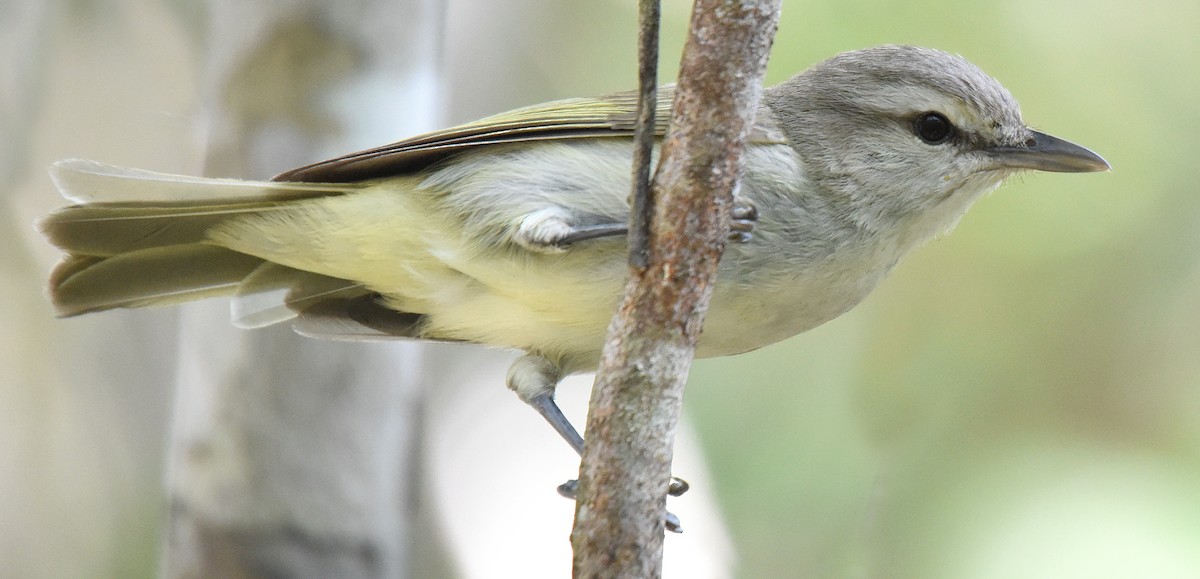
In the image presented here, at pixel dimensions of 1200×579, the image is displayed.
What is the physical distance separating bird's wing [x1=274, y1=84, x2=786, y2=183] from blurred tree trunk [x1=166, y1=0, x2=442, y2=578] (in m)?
0.33

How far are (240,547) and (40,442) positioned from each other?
2.37 meters

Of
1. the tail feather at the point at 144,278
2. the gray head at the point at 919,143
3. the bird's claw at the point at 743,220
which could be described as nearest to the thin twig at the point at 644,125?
the bird's claw at the point at 743,220

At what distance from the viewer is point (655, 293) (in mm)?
2029

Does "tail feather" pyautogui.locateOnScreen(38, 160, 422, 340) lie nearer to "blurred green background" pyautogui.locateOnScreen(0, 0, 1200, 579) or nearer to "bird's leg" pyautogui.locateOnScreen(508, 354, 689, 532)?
"bird's leg" pyautogui.locateOnScreen(508, 354, 689, 532)

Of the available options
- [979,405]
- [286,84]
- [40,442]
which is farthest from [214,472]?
[979,405]

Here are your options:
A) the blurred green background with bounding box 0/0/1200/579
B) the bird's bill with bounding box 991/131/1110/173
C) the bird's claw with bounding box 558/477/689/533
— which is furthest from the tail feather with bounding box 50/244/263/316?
the bird's bill with bounding box 991/131/1110/173

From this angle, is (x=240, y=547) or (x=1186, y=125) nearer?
(x=240, y=547)

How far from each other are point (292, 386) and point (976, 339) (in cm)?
294

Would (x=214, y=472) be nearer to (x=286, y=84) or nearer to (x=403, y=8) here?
(x=286, y=84)

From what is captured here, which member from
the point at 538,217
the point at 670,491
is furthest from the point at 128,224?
the point at 670,491

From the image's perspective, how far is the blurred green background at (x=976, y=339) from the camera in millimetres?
4438

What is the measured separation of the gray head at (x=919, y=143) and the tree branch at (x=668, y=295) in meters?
1.13

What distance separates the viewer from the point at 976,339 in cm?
493

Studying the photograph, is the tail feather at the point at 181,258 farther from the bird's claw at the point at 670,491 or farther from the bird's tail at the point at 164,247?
the bird's claw at the point at 670,491
